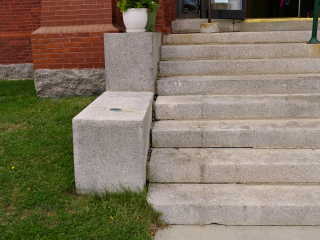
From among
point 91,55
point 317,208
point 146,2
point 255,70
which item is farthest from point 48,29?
point 317,208

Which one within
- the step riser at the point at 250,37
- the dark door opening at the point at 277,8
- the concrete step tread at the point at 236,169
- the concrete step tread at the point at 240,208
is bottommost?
the concrete step tread at the point at 240,208

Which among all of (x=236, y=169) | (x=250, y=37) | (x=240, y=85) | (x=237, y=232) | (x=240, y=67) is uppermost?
(x=250, y=37)

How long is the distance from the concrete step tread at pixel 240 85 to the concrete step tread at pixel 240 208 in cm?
158

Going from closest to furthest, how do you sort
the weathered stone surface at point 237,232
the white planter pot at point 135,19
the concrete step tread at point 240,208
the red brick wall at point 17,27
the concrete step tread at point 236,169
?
the weathered stone surface at point 237,232, the concrete step tread at point 240,208, the concrete step tread at point 236,169, the white planter pot at point 135,19, the red brick wall at point 17,27

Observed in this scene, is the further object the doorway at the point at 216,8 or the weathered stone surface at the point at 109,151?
the doorway at the point at 216,8

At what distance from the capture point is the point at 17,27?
25.4 feet

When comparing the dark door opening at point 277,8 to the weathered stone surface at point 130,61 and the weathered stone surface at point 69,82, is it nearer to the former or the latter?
the weathered stone surface at point 69,82

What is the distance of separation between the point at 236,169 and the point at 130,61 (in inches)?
66.3

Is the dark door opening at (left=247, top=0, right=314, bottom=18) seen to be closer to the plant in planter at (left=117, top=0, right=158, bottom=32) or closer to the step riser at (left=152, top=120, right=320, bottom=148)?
the plant in planter at (left=117, top=0, right=158, bottom=32)

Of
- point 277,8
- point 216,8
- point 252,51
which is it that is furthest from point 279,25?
point 277,8

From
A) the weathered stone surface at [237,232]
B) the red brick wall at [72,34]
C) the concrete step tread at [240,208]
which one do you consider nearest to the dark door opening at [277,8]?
the red brick wall at [72,34]

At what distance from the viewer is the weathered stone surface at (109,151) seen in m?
2.83

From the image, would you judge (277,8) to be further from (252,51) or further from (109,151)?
(109,151)

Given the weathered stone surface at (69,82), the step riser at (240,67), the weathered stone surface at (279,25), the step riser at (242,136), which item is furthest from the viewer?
the weathered stone surface at (279,25)
